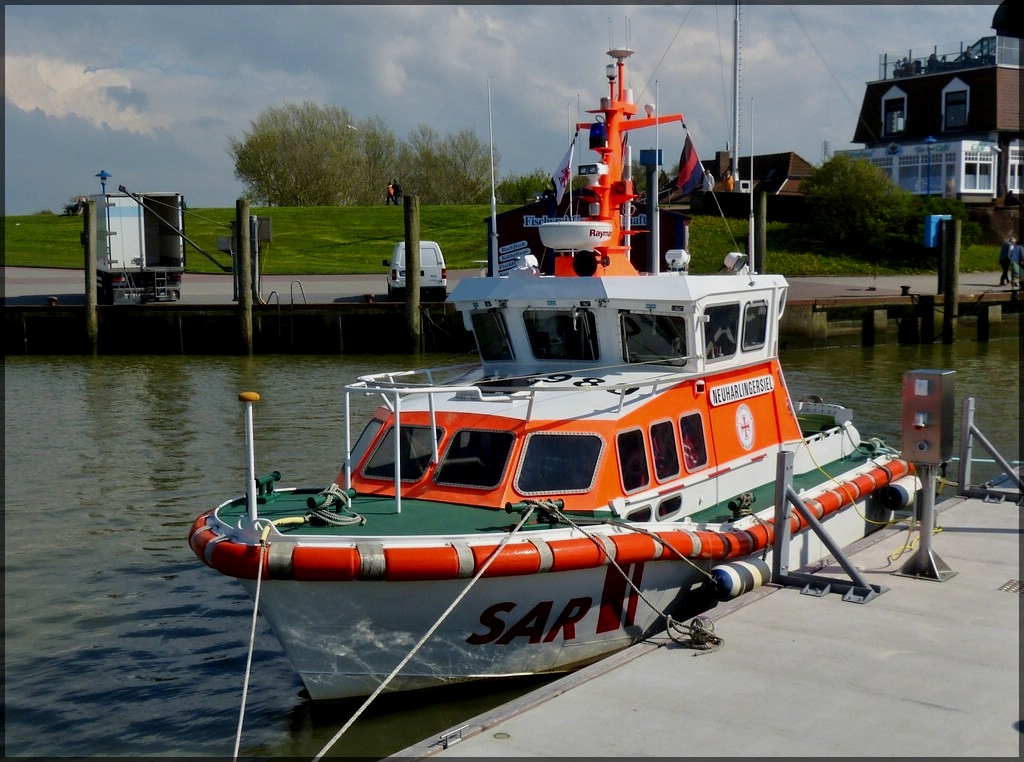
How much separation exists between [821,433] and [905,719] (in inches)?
205

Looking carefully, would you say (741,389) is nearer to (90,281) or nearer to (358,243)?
(90,281)

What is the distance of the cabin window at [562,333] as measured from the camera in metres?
9.21

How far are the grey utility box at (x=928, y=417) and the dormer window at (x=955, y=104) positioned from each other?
41241mm

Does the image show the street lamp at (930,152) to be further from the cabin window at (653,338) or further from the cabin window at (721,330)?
the cabin window at (653,338)

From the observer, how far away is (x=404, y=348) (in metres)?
24.4

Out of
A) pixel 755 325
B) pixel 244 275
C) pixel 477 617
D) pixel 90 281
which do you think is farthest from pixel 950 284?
pixel 477 617

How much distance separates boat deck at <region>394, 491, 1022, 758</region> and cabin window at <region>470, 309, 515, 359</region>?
3.02 metres

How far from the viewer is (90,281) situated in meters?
24.6

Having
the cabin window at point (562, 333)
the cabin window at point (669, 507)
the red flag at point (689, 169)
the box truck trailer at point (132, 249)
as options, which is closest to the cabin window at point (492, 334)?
the cabin window at point (562, 333)

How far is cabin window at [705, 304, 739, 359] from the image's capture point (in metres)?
9.24

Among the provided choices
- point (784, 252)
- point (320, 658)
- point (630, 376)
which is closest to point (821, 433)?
point (630, 376)

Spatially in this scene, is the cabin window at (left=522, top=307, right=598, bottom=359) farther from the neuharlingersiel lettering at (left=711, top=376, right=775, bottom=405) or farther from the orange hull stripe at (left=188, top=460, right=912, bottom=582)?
the orange hull stripe at (left=188, top=460, right=912, bottom=582)

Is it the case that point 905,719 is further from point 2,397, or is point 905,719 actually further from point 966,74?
point 966,74

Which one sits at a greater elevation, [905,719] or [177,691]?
[905,719]
